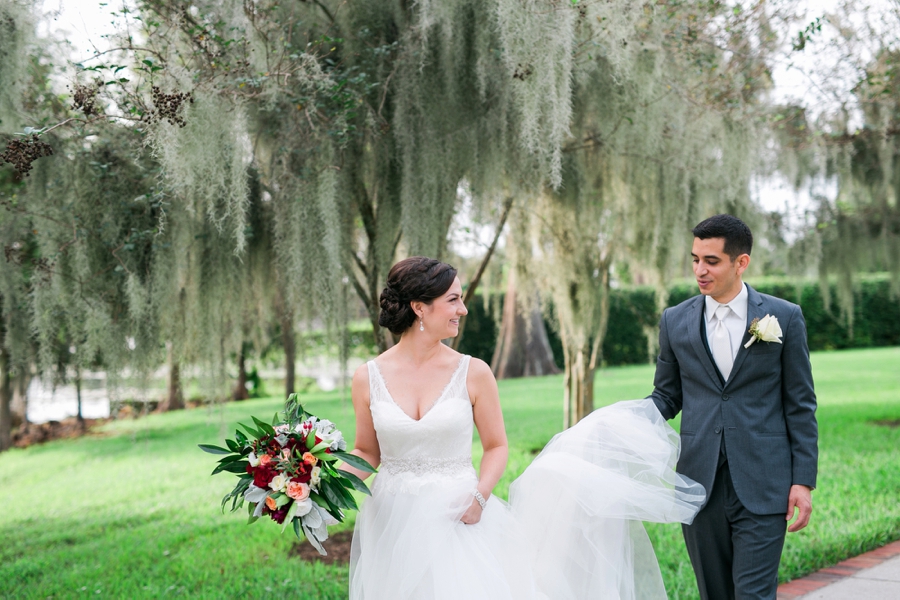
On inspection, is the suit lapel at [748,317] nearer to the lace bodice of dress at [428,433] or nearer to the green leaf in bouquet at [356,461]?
the lace bodice of dress at [428,433]

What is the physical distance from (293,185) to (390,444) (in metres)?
Result: 1.99

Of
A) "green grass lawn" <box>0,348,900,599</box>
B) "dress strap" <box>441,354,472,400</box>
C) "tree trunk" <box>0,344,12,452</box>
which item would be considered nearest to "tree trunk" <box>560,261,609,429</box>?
"green grass lawn" <box>0,348,900,599</box>

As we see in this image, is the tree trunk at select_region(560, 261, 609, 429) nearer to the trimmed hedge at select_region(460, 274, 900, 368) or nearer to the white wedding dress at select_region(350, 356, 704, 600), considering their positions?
the white wedding dress at select_region(350, 356, 704, 600)

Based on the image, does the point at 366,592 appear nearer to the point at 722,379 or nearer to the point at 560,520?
the point at 560,520

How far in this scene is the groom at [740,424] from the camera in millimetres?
2533

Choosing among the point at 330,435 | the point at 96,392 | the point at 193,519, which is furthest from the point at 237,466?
the point at 96,392

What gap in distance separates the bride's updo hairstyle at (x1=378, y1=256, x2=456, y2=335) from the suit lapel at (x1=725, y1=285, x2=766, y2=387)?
102cm

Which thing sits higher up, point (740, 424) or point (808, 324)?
point (740, 424)

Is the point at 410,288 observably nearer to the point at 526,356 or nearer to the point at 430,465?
the point at 430,465

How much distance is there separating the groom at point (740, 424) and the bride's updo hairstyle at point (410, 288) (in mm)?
885

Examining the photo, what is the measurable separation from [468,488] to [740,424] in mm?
959

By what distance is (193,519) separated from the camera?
633 cm

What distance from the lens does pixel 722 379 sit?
2.67m

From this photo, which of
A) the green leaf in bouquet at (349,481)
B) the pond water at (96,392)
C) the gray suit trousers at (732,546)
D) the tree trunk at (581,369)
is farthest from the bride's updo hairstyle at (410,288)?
the pond water at (96,392)
